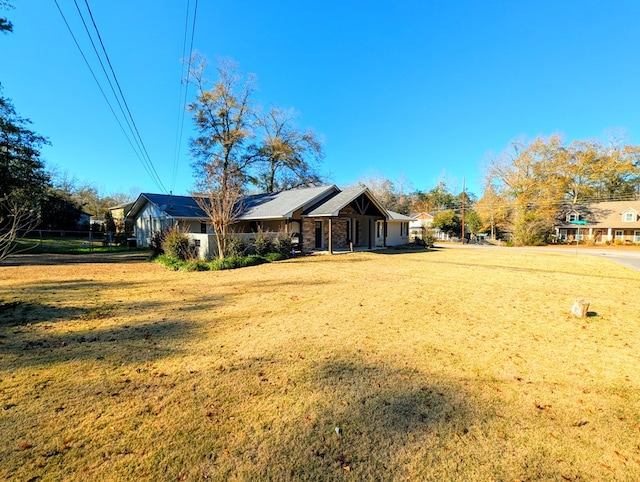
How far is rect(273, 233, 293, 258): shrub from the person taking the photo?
16.6 meters

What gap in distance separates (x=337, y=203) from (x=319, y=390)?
16043mm

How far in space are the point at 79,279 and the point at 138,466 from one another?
35.5 feet

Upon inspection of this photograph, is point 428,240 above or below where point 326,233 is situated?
below

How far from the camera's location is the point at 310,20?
49.9 feet

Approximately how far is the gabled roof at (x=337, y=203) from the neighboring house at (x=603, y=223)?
1093 inches

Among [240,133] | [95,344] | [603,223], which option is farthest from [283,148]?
[603,223]

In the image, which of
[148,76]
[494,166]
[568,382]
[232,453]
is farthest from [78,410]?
[494,166]

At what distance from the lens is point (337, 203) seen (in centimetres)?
1892

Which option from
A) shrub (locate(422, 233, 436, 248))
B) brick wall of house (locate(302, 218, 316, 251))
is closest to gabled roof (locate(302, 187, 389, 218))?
brick wall of house (locate(302, 218, 316, 251))

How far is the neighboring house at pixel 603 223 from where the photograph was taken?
3484cm

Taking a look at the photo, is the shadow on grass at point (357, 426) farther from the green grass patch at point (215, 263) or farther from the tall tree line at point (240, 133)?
the tall tree line at point (240, 133)

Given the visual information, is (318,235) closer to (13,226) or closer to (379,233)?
(379,233)

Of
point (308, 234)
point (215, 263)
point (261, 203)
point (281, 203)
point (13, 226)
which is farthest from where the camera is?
point (261, 203)

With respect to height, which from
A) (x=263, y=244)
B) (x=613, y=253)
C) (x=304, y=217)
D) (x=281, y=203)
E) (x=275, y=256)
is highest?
(x=281, y=203)
